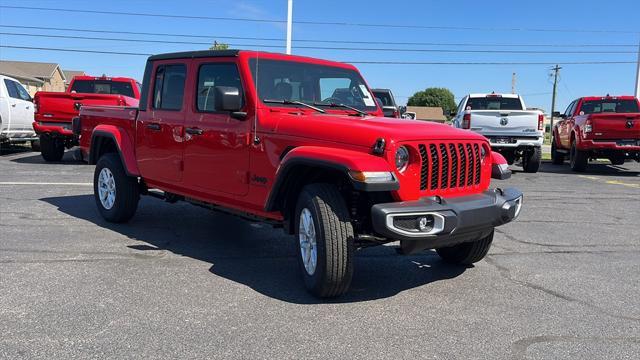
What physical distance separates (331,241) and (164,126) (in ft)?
8.97

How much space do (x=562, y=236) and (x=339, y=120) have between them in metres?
3.78

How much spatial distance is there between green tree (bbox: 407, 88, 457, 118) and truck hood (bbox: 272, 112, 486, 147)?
117 meters

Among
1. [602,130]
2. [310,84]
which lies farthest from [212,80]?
[602,130]

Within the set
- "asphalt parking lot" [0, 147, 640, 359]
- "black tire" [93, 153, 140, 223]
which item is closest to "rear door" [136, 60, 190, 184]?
"black tire" [93, 153, 140, 223]

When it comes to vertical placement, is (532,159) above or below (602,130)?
Result: below

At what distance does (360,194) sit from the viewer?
4.37 m

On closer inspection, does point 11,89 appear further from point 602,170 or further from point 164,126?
point 602,170

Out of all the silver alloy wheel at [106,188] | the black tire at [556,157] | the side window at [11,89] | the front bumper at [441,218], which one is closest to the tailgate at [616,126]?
the black tire at [556,157]

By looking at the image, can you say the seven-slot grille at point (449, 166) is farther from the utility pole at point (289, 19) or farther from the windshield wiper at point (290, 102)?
the utility pole at point (289, 19)

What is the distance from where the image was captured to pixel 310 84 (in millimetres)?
5469

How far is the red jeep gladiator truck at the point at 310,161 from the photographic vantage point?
4.02m

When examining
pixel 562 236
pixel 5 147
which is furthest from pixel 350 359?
pixel 5 147

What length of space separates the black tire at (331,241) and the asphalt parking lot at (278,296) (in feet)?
0.57

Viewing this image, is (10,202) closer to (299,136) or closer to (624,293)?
(299,136)
